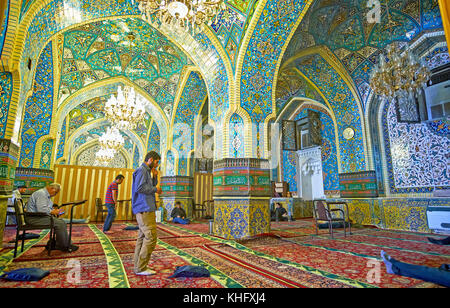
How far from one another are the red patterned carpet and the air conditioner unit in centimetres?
176

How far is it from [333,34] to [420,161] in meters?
4.26

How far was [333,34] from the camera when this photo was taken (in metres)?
7.21

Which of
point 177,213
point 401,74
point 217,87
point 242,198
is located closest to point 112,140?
point 177,213

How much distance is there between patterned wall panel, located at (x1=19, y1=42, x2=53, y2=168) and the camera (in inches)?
270

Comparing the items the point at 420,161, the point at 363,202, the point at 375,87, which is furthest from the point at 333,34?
the point at 363,202

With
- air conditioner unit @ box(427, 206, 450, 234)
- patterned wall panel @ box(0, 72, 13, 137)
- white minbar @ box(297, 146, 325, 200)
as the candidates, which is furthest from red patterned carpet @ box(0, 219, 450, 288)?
white minbar @ box(297, 146, 325, 200)

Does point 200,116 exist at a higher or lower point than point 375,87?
higher

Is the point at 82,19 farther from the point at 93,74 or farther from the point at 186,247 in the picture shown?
the point at 186,247

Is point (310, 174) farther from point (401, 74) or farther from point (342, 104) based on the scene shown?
point (401, 74)

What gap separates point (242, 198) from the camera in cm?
521

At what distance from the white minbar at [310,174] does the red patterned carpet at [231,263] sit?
6.64m

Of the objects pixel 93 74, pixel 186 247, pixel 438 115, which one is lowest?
pixel 186 247

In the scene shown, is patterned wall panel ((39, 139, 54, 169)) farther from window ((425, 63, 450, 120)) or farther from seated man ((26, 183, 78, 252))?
window ((425, 63, 450, 120))

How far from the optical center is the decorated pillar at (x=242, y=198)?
5.14 m
